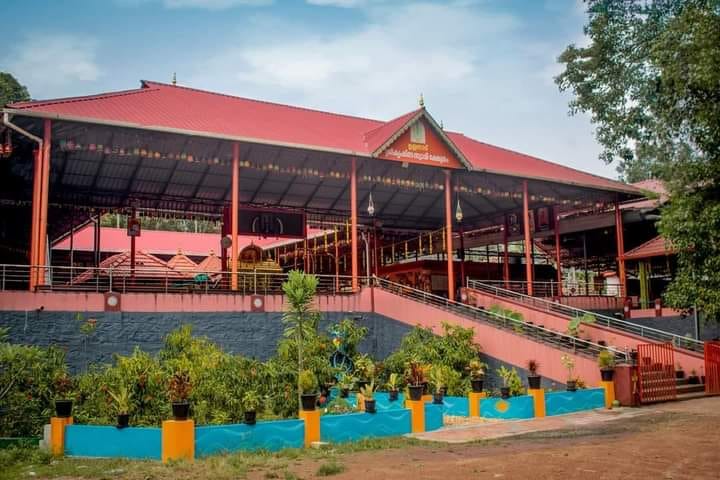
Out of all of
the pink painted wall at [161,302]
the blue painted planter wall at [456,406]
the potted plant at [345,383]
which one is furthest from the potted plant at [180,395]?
the pink painted wall at [161,302]

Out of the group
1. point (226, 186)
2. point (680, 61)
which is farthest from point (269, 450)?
point (226, 186)

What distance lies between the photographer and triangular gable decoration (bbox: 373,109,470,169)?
22656 mm

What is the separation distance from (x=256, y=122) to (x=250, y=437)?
13899 millimetres

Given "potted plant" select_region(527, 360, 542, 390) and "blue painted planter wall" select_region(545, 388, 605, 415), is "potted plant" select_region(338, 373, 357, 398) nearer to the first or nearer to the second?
"potted plant" select_region(527, 360, 542, 390)

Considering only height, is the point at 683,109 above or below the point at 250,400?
above

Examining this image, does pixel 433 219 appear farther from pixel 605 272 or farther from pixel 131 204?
pixel 131 204

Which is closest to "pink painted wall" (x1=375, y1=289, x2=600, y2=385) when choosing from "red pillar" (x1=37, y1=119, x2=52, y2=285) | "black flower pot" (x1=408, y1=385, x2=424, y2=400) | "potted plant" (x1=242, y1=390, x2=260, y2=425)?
"black flower pot" (x1=408, y1=385, x2=424, y2=400)

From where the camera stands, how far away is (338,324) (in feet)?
66.0

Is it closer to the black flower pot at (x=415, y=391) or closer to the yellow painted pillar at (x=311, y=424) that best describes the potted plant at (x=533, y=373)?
the black flower pot at (x=415, y=391)

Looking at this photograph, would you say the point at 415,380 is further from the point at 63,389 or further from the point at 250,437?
the point at 63,389

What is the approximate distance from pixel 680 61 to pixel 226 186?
1684cm

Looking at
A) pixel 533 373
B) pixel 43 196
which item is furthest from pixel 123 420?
pixel 533 373

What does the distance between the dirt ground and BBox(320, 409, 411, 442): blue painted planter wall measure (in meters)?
1.07

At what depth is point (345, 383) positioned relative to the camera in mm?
16062
